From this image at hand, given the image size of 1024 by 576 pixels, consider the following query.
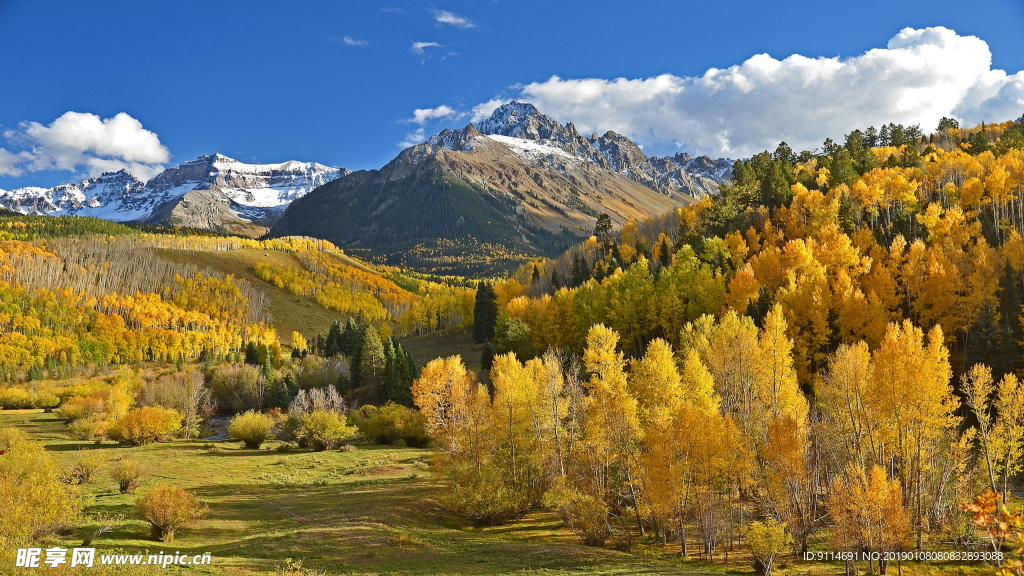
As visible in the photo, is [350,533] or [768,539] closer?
[768,539]

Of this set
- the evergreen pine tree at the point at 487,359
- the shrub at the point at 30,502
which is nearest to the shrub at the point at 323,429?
the evergreen pine tree at the point at 487,359

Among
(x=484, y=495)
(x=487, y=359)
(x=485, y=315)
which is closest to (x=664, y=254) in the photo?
(x=485, y=315)

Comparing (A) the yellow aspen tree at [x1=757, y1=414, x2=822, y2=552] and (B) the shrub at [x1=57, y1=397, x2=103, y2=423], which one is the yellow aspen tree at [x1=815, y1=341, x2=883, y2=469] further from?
(B) the shrub at [x1=57, y1=397, x2=103, y2=423]

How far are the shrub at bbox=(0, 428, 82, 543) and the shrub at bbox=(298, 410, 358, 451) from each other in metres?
38.7

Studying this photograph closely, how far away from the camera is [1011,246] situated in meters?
66.4

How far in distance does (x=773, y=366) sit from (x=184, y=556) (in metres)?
48.1

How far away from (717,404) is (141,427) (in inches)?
2797

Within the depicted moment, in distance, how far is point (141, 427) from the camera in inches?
2803

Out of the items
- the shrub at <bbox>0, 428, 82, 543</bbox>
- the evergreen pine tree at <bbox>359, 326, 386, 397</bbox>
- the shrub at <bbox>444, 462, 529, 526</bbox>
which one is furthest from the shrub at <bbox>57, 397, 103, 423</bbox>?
the shrub at <bbox>444, 462, 529, 526</bbox>

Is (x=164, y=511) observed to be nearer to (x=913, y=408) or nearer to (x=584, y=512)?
(x=584, y=512)

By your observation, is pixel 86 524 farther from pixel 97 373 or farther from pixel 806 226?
pixel 97 373

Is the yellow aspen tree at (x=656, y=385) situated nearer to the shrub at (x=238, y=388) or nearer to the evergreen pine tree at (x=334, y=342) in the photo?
the shrub at (x=238, y=388)

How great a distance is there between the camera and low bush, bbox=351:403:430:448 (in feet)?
247

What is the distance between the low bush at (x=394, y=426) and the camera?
75.4 meters
